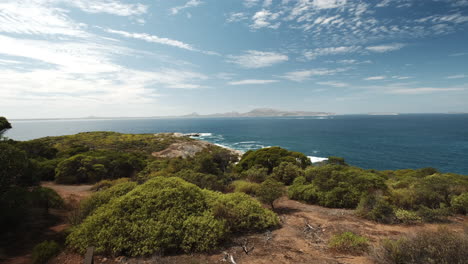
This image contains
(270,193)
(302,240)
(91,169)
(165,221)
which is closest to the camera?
(165,221)

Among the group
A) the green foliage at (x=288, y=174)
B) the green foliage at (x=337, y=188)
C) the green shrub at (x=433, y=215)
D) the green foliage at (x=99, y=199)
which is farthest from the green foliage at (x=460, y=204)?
the green foliage at (x=99, y=199)

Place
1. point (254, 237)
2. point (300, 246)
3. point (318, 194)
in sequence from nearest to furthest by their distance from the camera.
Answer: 1. point (300, 246)
2. point (254, 237)
3. point (318, 194)

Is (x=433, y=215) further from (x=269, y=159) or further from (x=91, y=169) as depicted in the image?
(x=91, y=169)

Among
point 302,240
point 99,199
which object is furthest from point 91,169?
point 302,240

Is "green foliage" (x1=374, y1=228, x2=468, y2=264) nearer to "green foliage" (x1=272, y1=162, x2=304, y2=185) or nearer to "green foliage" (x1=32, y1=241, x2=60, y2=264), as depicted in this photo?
"green foliage" (x1=32, y1=241, x2=60, y2=264)

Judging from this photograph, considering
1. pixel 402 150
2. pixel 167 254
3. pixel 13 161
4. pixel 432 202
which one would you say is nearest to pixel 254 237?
pixel 167 254

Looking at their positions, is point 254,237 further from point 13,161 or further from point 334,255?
point 13,161

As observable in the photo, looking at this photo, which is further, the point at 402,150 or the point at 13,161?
the point at 402,150
